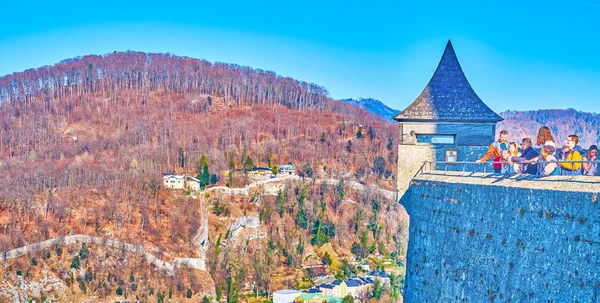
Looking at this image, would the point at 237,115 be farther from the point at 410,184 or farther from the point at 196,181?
the point at 410,184

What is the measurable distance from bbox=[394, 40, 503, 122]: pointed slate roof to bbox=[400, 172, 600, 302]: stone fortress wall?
154 cm

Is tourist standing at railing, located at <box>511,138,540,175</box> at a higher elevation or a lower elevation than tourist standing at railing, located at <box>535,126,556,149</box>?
lower

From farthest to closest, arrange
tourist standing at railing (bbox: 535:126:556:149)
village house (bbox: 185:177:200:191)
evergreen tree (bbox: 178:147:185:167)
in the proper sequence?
evergreen tree (bbox: 178:147:185:167), village house (bbox: 185:177:200:191), tourist standing at railing (bbox: 535:126:556:149)

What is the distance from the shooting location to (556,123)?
379 feet

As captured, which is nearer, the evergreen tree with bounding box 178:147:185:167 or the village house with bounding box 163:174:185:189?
the village house with bounding box 163:174:185:189

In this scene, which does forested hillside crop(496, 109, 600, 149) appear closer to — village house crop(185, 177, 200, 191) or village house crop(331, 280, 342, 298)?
village house crop(185, 177, 200, 191)

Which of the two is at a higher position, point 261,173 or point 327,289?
point 261,173

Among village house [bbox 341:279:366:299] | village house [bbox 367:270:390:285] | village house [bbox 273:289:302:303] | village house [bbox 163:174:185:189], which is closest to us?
village house [bbox 273:289:302:303]

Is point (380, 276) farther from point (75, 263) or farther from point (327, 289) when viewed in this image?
point (75, 263)

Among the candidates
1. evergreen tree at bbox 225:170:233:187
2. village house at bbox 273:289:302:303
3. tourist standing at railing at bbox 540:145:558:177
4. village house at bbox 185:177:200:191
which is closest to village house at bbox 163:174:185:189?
village house at bbox 185:177:200:191

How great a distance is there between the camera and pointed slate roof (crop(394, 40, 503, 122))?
40.9 feet

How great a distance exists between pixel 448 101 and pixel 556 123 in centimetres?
11052

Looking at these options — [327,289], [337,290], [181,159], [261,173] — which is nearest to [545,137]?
[327,289]

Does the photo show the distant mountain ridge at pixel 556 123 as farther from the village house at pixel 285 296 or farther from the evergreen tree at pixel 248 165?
the village house at pixel 285 296
